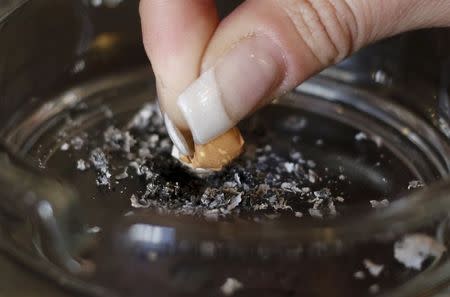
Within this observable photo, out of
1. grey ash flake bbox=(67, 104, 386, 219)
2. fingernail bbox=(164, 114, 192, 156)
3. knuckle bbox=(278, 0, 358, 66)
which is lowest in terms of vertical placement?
grey ash flake bbox=(67, 104, 386, 219)

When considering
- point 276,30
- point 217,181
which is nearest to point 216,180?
point 217,181

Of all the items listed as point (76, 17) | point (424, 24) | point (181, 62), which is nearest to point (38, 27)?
point (76, 17)

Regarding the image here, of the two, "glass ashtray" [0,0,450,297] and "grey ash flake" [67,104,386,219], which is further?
"grey ash flake" [67,104,386,219]

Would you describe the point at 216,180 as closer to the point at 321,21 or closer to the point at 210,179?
the point at 210,179

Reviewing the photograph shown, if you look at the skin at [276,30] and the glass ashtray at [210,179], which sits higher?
the skin at [276,30]

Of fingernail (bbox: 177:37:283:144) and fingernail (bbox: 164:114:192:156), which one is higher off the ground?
fingernail (bbox: 177:37:283:144)

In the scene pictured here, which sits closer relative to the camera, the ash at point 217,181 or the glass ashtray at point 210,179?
the glass ashtray at point 210,179

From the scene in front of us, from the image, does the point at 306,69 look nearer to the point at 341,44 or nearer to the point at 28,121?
the point at 341,44
